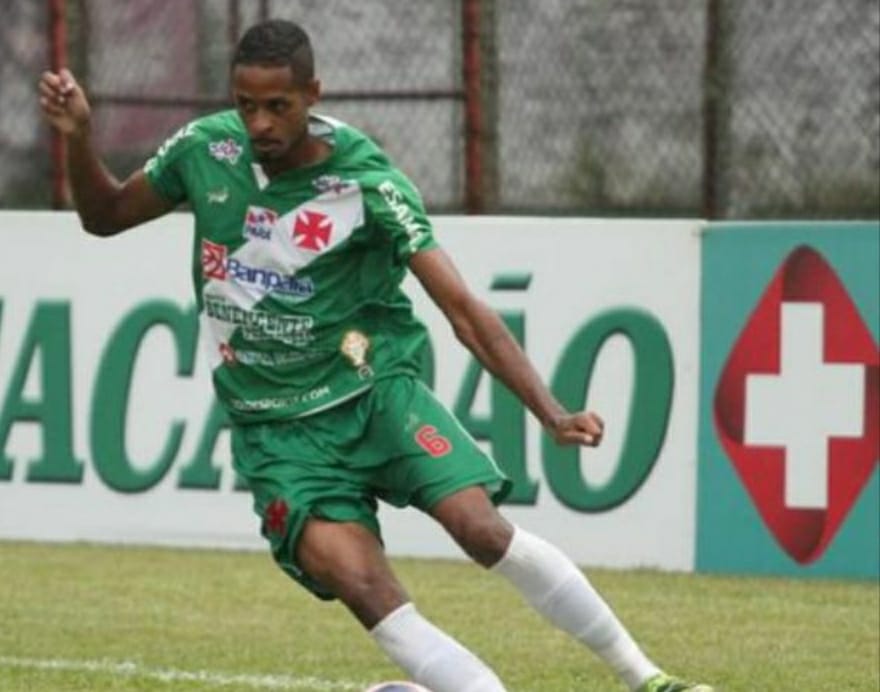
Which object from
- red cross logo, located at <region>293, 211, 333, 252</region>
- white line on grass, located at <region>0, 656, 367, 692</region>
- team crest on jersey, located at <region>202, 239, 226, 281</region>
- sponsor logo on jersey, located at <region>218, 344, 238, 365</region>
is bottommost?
white line on grass, located at <region>0, 656, 367, 692</region>

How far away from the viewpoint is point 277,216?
819 cm

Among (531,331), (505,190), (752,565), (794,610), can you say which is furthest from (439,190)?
(794,610)

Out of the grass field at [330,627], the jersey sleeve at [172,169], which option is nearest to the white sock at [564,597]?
the jersey sleeve at [172,169]

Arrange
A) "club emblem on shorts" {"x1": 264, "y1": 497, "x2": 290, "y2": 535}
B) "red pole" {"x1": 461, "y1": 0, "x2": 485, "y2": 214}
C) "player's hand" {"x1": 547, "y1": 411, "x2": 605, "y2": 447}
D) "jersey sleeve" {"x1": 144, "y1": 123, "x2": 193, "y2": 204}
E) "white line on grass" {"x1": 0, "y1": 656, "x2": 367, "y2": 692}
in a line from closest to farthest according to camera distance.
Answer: "player's hand" {"x1": 547, "y1": 411, "x2": 605, "y2": 447}, "club emblem on shorts" {"x1": 264, "y1": 497, "x2": 290, "y2": 535}, "jersey sleeve" {"x1": 144, "y1": 123, "x2": 193, "y2": 204}, "white line on grass" {"x1": 0, "y1": 656, "x2": 367, "y2": 692}, "red pole" {"x1": 461, "y1": 0, "x2": 485, "y2": 214}

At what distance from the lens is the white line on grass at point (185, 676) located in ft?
33.4

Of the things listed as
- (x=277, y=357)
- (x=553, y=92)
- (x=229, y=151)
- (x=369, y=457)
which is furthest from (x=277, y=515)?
(x=553, y=92)

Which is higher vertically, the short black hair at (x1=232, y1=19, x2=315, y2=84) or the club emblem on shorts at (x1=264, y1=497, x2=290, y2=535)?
the short black hair at (x1=232, y1=19, x2=315, y2=84)

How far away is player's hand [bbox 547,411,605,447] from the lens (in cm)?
782

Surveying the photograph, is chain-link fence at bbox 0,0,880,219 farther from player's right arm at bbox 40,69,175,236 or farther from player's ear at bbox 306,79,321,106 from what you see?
player's ear at bbox 306,79,321,106

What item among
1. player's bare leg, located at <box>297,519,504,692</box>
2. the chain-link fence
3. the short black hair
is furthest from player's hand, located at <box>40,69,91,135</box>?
the chain-link fence

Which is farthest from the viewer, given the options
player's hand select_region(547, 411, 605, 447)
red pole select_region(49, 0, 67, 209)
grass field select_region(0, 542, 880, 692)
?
red pole select_region(49, 0, 67, 209)

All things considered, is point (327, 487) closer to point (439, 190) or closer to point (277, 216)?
point (277, 216)

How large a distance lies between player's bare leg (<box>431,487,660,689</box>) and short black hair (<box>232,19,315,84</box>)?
3.70 feet

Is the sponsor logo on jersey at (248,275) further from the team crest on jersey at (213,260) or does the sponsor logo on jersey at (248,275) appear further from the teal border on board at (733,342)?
the teal border on board at (733,342)
